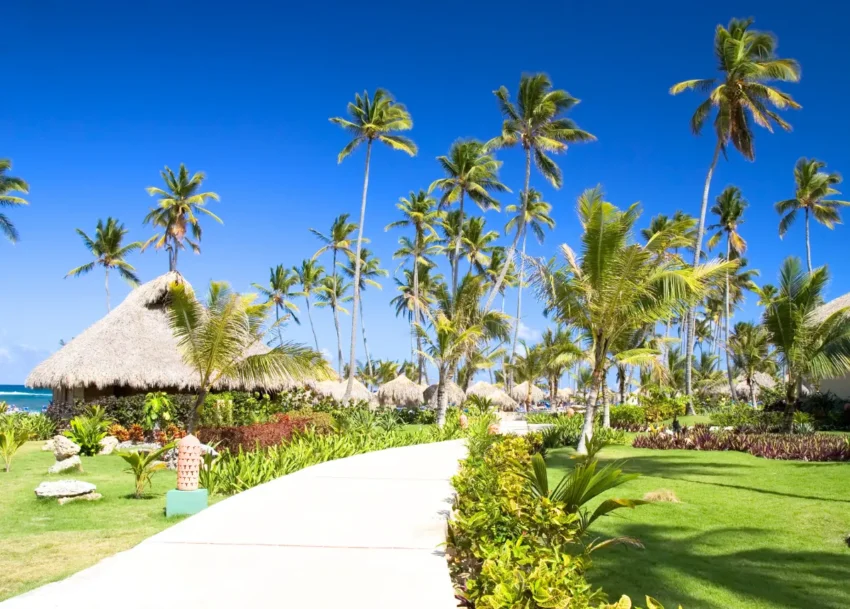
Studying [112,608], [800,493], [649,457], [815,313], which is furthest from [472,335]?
[112,608]

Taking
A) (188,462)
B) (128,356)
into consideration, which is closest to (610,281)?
(188,462)

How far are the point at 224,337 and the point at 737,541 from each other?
9.21 metres

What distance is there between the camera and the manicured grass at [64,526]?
4.93m

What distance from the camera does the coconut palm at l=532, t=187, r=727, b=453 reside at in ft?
42.0

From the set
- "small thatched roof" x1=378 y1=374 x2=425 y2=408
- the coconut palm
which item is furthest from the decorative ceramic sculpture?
"small thatched roof" x1=378 y1=374 x2=425 y2=408

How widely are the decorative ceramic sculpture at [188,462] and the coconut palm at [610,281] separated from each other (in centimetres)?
906

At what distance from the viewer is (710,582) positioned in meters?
5.45

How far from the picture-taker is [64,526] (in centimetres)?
672

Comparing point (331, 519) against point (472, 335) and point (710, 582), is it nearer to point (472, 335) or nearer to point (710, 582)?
point (710, 582)

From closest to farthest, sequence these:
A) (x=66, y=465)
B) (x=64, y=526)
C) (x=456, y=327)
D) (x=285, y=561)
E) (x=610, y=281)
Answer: (x=285, y=561)
(x=64, y=526)
(x=66, y=465)
(x=610, y=281)
(x=456, y=327)

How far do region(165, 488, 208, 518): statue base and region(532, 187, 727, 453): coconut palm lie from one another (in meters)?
9.19

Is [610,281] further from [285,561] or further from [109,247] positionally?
[109,247]

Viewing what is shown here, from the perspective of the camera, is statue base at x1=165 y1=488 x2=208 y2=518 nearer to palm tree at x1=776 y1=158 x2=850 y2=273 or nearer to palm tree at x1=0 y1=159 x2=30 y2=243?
palm tree at x1=0 y1=159 x2=30 y2=243

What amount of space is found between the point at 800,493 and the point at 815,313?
8754 mm
